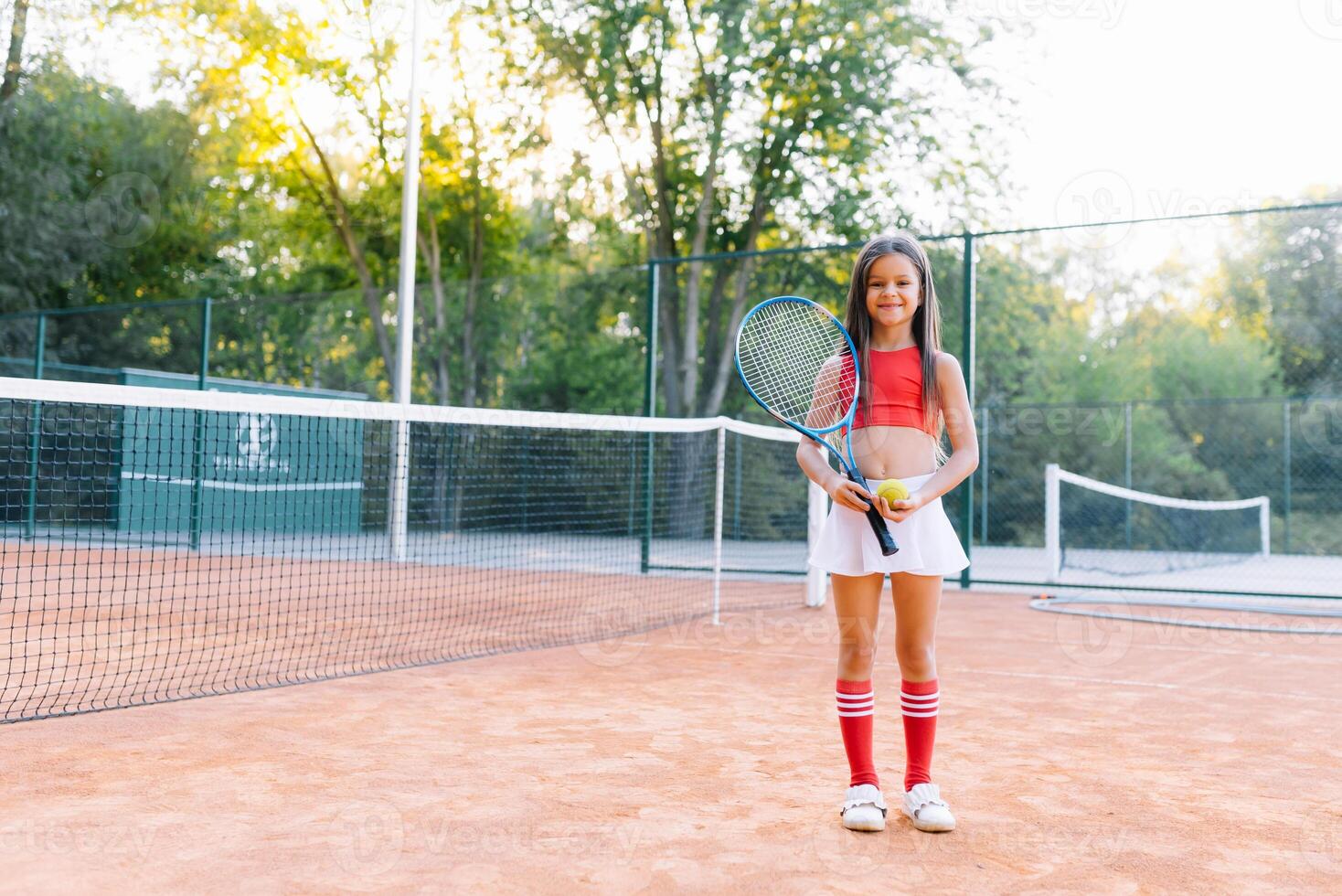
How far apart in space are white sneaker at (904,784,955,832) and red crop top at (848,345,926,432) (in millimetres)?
892

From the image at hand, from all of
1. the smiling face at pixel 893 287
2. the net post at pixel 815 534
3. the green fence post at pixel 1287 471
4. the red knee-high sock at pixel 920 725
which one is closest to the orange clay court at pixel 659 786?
the red knee-high sock at pixel 920 725

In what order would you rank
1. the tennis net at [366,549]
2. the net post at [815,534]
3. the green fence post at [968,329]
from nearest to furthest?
the tennis net at [366,549], the net post at [815,534], the green fence post at [968,329]

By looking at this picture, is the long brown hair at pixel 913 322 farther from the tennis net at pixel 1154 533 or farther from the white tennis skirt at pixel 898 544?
the tennis net at pixel 1154 533

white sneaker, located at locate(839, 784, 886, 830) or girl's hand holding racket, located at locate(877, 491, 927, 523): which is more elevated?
girl's hand holding racket, located at locate(877, 491, 927, 523)

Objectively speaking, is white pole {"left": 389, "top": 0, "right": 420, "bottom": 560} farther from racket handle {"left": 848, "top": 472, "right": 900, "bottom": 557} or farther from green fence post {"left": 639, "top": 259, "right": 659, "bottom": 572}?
racket handle {"left": 848, "top": 472, "right": 900, "bottom": 557}

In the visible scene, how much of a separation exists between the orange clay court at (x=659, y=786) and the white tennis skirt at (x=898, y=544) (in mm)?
621

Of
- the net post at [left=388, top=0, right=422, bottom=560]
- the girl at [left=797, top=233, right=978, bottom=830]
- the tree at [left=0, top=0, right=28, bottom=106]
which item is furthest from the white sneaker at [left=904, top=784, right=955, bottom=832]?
the tree at [left=0, top=0, right=28, bottom=106]

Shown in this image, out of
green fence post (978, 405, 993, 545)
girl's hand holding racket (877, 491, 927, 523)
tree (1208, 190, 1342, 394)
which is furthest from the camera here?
tree (1208, 190, 1342, 394)

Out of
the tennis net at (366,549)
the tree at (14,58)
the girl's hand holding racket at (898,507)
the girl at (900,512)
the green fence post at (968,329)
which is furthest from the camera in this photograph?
the tree at (14,58)

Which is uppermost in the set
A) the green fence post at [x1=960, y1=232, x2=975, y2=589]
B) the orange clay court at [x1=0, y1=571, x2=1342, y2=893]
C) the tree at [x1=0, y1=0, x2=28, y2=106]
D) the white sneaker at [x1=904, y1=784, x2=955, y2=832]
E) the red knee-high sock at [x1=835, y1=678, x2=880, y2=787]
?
the tree at [x1=0, y1=0, x2=28, y2=106]

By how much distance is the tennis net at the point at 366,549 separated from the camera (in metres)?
5.12

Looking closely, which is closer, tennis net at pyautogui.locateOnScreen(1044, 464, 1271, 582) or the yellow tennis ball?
the yellow tennis ball

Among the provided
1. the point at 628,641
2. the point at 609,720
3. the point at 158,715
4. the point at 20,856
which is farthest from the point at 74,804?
the point at 628,641

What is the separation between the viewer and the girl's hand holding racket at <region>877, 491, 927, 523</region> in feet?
8.96
